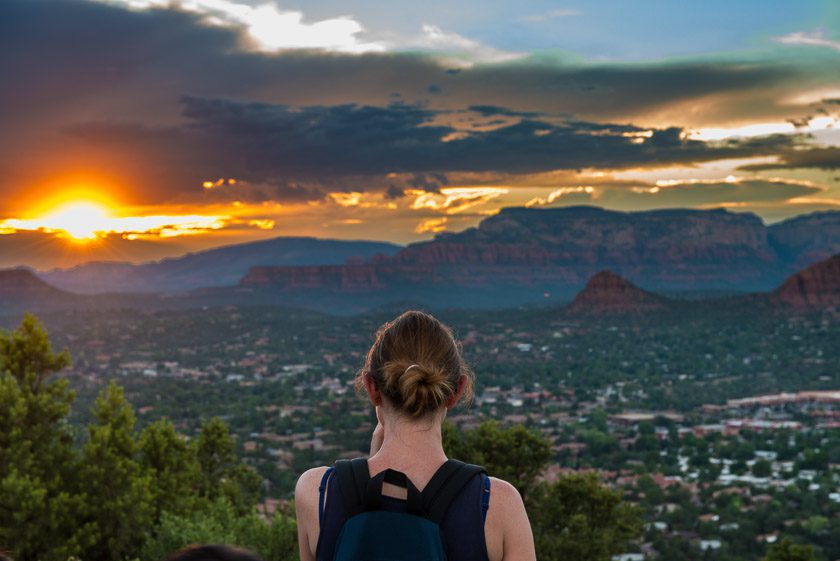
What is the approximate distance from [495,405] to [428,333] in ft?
228

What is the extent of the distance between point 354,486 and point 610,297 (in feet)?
401

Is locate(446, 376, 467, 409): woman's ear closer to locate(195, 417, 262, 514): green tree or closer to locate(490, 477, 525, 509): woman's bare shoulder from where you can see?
locate(490, 477, 525, 509): woman's bare shoulder

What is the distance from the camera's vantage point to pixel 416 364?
271 centimetres

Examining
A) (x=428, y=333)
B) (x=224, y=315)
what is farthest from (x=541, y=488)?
(x=224, y=315)

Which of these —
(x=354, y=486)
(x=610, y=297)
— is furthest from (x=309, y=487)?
(x=610, y=297)

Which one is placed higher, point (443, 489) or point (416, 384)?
point (416, 384)

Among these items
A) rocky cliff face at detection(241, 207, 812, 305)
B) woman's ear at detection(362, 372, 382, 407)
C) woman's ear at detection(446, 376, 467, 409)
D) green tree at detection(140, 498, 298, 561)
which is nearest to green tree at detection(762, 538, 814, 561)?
green tree at detection(140, 498, 298, 561)

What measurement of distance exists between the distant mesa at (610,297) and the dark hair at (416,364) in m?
119

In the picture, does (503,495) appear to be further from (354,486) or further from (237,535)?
(237,535)

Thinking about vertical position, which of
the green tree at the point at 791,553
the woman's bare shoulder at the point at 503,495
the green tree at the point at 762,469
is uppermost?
the woman's bare shoulder at the point at 503,495

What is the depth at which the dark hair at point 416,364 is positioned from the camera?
271 centimetres

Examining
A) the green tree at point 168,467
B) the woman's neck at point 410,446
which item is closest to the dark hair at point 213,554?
Answer: the woman's neck at point 410,446

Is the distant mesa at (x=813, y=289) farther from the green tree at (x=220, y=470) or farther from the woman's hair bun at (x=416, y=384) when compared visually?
the woman's hair bun at (x=416, y=384)

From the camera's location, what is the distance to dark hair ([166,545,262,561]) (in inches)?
93.8
